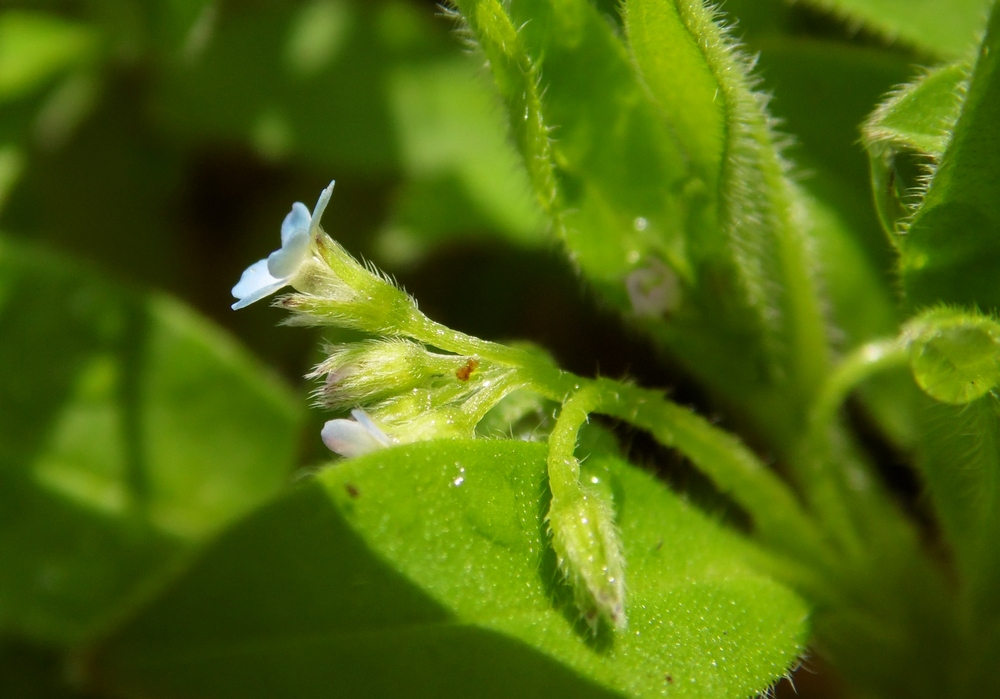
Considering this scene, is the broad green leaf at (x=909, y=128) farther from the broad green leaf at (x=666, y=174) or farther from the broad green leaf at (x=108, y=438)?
the broad green leaf at (x=108, y=438)

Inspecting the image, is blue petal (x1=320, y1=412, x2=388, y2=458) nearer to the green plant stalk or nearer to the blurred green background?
the green plant stalk

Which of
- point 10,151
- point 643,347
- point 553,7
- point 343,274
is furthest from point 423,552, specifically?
point 10,151

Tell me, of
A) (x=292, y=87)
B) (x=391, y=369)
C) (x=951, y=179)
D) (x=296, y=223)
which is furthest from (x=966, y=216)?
(x=292, y=87)

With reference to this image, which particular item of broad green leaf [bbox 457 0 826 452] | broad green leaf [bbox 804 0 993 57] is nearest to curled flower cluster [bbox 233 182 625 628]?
broad green leaf [bbox 457 0 826 452]

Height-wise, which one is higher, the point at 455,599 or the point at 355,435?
the point at 355,435

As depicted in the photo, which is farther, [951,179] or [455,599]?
[951,179]

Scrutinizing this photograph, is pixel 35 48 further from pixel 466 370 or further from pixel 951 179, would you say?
pixel 951 179

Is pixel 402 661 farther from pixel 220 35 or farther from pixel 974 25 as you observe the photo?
pixel 220 35
